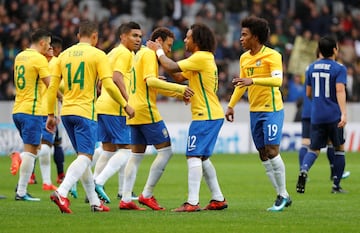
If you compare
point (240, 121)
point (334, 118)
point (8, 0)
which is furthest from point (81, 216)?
point (8, 0)

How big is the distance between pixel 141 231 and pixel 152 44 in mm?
3300

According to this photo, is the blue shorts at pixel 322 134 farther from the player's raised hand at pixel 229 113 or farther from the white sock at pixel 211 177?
the white sock at pixel 211 177

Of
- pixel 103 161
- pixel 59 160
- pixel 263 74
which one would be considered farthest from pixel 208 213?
pixel 59 160

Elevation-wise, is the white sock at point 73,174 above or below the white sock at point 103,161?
above

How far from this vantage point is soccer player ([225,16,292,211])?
13406mm

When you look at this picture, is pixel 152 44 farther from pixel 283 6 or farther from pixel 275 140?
pixel 283 6

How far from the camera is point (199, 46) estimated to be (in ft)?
43.3

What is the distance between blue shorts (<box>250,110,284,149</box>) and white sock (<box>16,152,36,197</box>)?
3626 millimetres

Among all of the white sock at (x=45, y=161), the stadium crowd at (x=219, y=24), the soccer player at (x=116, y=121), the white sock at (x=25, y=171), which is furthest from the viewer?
the stadium crowd at (x=219, y=24)

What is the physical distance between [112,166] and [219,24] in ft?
62.0

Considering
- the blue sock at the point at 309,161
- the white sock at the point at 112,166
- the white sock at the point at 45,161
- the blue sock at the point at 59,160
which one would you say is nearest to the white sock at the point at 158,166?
the white sock at the point at 112,166

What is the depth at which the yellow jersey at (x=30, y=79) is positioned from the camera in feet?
49.9

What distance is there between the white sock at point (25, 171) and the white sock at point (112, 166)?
118 cm

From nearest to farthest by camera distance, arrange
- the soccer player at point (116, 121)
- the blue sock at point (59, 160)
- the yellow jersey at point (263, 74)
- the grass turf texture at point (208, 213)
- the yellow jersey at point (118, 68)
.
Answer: the grass turf texture at point (208, 213)
the yellow jersey at point (263, 74)
the yellow jersey at point (118, 68)
the soccer player at point (116, 121)
the blue sock at point (59, 160)
